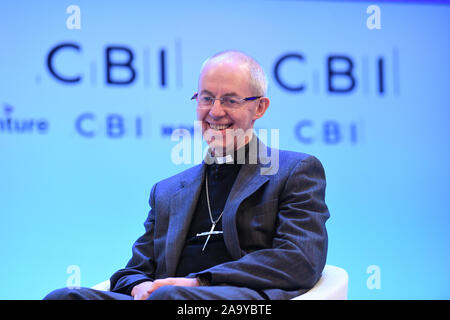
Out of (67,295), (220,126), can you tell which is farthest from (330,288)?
(67,295)

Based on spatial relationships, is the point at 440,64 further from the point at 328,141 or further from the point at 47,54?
the point at 47,54

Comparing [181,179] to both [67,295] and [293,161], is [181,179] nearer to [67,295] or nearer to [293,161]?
[293,161]

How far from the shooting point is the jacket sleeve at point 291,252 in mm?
2270

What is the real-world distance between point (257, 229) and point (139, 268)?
2.01 ft

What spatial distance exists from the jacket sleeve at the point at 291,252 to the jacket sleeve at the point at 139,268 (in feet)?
1.14

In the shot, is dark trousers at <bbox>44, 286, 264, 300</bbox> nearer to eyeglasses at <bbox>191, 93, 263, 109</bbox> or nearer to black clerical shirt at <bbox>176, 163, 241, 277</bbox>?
black clerical shirt at <bbox>176, 163, 241, 277</bbox>

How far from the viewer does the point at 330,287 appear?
2326 millimetres

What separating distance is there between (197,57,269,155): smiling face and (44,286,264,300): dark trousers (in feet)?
2.53

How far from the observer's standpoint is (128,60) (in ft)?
12.4

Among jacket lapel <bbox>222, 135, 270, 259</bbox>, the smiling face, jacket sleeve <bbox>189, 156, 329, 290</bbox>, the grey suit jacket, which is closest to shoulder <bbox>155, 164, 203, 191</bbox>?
the grey suit jacket

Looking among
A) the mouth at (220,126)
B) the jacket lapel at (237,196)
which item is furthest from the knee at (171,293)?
the mouth at (220,126)
